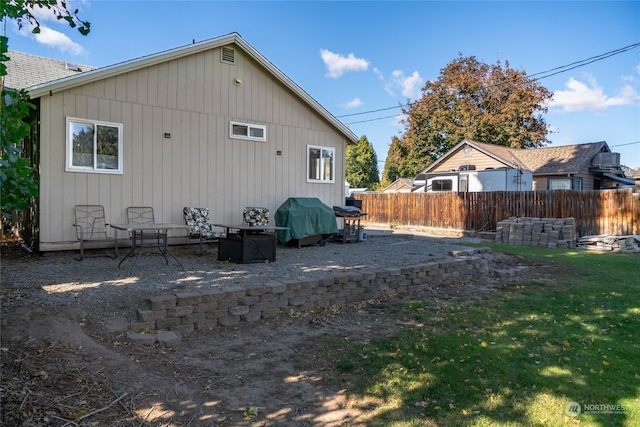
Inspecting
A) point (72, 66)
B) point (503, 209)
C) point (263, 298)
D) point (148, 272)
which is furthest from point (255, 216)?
point (503, 209)

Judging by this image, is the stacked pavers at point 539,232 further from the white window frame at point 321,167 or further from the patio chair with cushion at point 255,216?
the patio chair with cushion at point 255,216

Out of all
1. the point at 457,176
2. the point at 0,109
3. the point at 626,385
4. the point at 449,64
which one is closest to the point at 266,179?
the point at 0,109

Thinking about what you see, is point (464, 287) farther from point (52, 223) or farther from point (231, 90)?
point (52, 223)

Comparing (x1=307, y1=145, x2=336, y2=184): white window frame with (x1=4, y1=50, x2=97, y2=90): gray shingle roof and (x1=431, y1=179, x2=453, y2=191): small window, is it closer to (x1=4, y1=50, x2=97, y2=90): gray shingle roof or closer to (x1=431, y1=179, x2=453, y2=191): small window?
(x1=4, y1=50, x2=97, y2=90): gray shingle roof

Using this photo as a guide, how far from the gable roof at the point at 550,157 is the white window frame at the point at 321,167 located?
1516 cm

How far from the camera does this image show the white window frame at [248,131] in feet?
31.9

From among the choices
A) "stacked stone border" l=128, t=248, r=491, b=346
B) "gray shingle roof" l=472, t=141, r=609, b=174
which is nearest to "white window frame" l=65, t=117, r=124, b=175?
"stacked stone border" l=128, t=248, r=491, b=346

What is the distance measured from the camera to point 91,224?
779 cm

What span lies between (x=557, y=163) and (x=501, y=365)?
23476 millimetres

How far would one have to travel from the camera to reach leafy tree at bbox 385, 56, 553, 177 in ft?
98.7

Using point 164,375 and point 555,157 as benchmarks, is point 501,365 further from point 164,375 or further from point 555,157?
point 555,157

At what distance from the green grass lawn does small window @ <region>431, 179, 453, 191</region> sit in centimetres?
1695

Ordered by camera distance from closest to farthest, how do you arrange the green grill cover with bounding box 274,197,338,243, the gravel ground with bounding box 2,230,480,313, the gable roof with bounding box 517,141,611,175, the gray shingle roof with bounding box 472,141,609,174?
the gravel ground with bounding box 2,230,480,313, the green grill cover with bounding box 274,197,338,243, the gable roof with bounding box 517,141,611,175, the gray shingle roof with bounding box 472,141,609,174

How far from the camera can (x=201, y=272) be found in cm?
621
